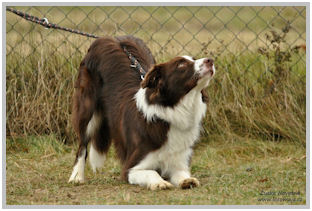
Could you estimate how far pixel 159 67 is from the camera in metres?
4.51

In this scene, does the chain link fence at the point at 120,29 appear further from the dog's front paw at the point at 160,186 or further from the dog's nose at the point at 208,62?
the dog's front paw at the point at 160,186

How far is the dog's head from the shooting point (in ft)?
14.2

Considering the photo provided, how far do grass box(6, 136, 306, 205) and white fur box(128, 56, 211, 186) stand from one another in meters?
0.17

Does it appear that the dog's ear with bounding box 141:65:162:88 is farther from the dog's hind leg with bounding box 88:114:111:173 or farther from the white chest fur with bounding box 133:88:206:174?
the dog's hind leg with bounding box 88:114:111:173

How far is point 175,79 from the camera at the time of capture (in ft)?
14.5

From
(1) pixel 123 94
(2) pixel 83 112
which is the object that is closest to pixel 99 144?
(2) pixel 83 112

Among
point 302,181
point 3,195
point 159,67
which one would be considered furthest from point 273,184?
point 3,195

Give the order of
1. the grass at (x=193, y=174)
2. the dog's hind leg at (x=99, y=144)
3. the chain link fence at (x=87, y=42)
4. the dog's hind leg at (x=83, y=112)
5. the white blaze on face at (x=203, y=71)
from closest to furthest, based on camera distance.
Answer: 1. the grass at (x=193, y=174)
2. the white blaze on face at (x=203, y=71)
3. the dog's hind leg at (x=83, y=112)
4. the dog's hind leg at (x=99, y=144)
5. the chain link fence at (x=87, y=42)

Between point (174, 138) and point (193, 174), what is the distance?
2.04ft

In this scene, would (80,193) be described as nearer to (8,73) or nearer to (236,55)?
(8,73)

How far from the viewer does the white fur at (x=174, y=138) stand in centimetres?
447

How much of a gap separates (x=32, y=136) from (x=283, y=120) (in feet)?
9.05

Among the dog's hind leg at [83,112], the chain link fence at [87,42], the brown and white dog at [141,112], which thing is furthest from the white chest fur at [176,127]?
the chain link fence at [87,42]

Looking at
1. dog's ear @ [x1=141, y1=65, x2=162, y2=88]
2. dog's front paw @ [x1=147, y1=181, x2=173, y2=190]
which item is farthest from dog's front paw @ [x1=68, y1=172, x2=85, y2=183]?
dog's ear @ [x1=141, y1=65, x2=162, y2=88]
